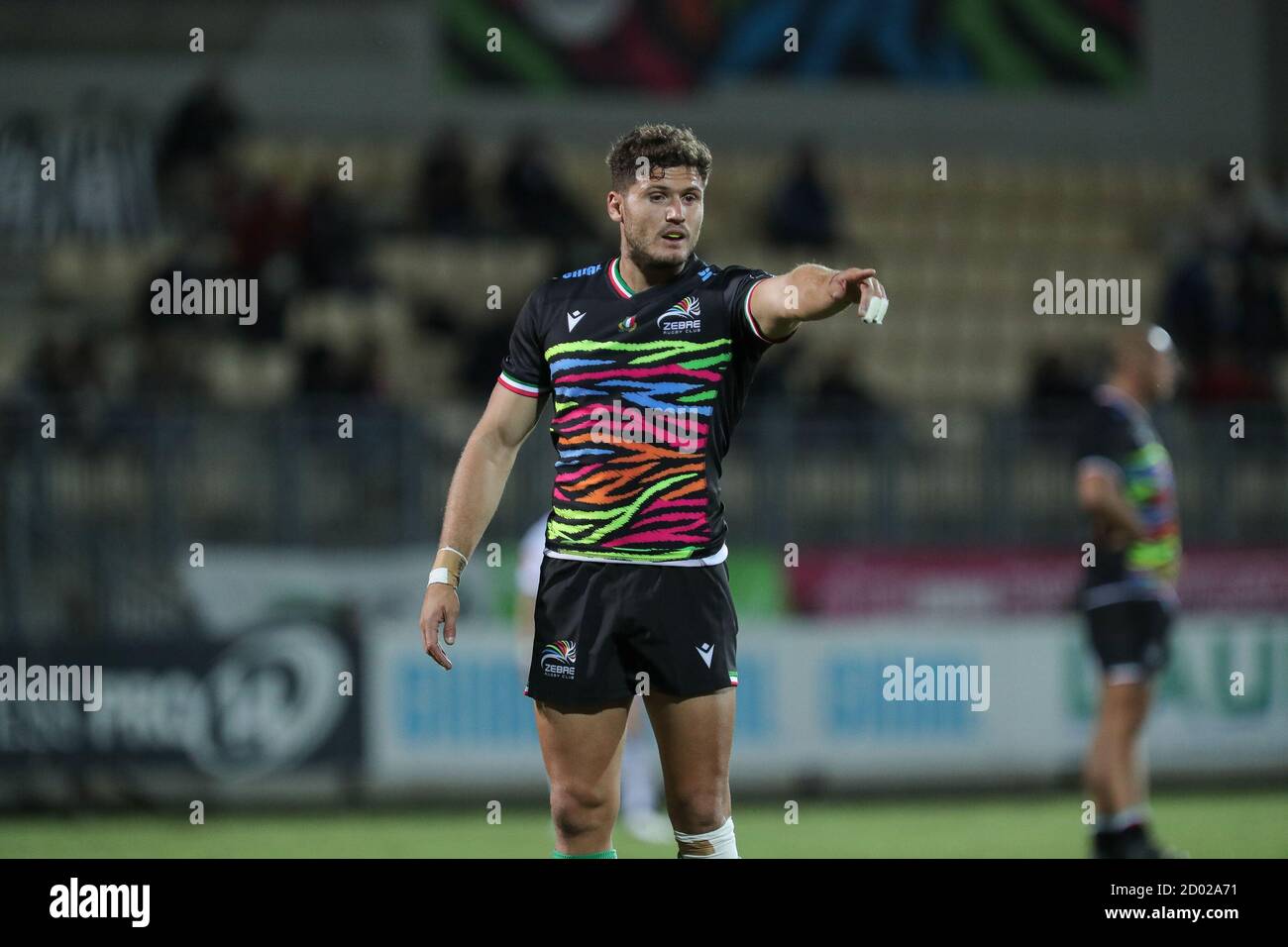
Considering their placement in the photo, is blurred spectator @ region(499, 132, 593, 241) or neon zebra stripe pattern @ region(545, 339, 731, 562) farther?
blurred spectator @ region(499, 132, 593, 241)

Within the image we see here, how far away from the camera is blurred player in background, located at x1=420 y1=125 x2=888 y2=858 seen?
5.55 m

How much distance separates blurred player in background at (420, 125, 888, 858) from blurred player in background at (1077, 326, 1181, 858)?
3.87 meters

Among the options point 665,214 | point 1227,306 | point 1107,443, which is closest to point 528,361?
point 665,214

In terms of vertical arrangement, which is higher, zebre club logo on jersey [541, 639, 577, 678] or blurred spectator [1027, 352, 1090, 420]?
blurred spectator [1027, 352, 1090, 420]

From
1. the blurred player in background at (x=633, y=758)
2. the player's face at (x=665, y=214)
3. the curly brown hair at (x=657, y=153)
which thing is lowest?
the blurred player in background at (x=633, y=758)

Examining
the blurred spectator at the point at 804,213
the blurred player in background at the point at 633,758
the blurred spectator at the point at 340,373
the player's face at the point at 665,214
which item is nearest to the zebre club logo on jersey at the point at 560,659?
the player's face at the point at 665,214

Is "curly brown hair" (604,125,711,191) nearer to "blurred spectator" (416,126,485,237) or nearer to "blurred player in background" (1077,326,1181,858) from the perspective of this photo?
"blurred player in background" (1077,326,1181,858)

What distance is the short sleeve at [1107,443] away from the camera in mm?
9039

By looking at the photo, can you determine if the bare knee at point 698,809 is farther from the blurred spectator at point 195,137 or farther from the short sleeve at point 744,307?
the blurred spectator at point 195,137

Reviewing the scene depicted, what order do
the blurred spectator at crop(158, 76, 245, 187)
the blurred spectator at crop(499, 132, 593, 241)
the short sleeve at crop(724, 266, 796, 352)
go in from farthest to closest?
the blurred spectator at crop(499, 132, 593, 241), the blurred spectator at crop(158, 76, 245, 187), the short sleeve at crop(724, 266, 796, 352)

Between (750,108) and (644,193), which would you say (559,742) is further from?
(750,108)

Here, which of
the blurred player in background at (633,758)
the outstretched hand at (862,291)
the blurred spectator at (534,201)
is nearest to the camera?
the outstretched hand at (862,291)

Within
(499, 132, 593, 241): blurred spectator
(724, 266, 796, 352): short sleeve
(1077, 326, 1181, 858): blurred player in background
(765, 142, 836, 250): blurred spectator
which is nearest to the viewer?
(724, 266, 796, 352): short sleeve

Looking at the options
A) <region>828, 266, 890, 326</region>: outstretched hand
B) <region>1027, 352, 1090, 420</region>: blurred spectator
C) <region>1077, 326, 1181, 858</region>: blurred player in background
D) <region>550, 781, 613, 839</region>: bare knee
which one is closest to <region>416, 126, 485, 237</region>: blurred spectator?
<region>1027, 352, 1090, 420</region>: blurred spectator
